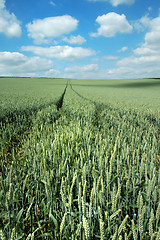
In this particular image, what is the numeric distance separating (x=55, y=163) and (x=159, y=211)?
1450mm

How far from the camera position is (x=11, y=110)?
259 inches

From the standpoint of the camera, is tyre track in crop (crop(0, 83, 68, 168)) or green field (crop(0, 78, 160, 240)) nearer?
green field (crop(0, 78, 160, 240))

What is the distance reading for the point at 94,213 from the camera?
4.26 feet

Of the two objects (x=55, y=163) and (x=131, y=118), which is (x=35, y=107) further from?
(x=55, y=163)

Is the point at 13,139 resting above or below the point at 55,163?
below

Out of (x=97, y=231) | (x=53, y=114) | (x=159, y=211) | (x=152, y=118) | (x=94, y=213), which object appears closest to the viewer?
(x=159, y=211)

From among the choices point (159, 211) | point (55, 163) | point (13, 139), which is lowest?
point (13, 139)

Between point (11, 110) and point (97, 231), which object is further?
point (11, 110)

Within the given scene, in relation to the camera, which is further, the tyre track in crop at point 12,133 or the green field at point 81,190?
the tyre track in crop at point 12,133

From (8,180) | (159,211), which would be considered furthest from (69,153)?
(159,211)

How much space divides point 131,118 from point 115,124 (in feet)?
Result: 3.24

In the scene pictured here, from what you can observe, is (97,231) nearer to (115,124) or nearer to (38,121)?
(115,124)

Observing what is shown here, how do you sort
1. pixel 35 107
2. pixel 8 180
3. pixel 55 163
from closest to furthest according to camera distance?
pixel 8 180
pixel 55 163
pixel 35 107

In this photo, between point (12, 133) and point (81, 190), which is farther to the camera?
point (12, 133)
